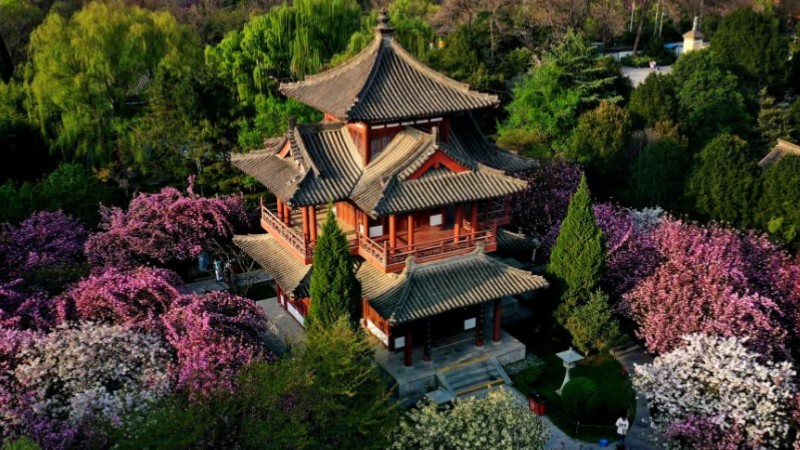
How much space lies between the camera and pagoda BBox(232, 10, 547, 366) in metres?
22.3

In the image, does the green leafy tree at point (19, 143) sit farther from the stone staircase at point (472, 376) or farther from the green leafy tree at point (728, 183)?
the green leafy tree at point (728, 183)

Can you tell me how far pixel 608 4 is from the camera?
68.8m

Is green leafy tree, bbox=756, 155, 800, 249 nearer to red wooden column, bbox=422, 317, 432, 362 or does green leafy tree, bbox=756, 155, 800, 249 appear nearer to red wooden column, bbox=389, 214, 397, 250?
red wooden column, bbox=422, 317, 432, 362

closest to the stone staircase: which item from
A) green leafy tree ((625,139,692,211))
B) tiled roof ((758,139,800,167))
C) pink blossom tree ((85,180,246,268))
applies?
pink blossom tree ((85,180,246,268))

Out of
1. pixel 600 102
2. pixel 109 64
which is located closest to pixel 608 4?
pixel 600 102

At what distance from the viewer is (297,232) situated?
2511 centimetres

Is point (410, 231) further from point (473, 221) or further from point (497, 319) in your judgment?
point (497, 319)

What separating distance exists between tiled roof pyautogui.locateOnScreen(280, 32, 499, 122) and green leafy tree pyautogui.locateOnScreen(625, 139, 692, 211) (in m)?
13.8

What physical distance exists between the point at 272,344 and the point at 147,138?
15393mm

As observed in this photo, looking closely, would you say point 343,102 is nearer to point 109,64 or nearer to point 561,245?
point 561,245

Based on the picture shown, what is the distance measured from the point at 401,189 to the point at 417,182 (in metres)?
0.61

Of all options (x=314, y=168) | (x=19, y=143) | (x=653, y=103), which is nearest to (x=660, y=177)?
(x=653, y=103)

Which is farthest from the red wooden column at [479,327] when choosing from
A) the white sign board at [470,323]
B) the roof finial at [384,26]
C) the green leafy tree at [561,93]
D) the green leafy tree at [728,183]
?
the green leafy tree at [561,93]

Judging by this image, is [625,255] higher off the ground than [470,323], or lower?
higher
